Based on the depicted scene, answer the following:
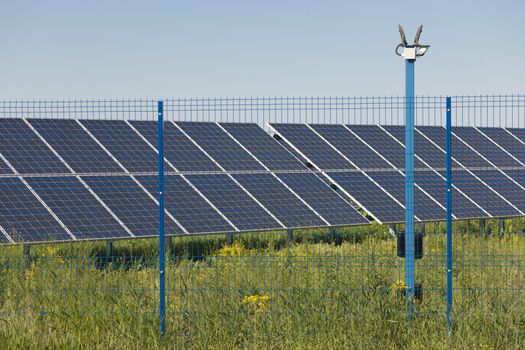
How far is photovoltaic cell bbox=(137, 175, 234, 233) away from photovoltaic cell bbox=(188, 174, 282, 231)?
0.78 feet

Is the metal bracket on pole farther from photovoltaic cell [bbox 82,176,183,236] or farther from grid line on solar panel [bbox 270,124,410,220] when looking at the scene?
grid line on solar panel [bbox 270,124,410,220]

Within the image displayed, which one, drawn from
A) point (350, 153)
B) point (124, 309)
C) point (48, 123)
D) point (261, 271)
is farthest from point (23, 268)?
point (350, 153)

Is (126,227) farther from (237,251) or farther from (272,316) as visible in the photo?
(272,316)

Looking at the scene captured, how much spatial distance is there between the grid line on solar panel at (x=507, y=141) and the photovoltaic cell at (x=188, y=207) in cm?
1053

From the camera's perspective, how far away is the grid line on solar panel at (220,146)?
17156mm

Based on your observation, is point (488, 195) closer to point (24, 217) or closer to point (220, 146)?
point (220, 146)

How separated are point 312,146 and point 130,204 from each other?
6368mm

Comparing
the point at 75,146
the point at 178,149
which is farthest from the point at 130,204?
the point at 178,149

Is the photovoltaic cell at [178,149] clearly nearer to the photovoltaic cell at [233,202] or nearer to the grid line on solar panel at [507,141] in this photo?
the photovoltaic cell at [233,202]

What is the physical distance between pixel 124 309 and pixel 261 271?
2.95m

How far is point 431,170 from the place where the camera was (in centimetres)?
1977

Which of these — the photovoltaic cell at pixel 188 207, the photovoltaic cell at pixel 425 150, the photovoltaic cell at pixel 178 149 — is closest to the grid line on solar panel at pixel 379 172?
the photovoltaic cell at pixel 425 150

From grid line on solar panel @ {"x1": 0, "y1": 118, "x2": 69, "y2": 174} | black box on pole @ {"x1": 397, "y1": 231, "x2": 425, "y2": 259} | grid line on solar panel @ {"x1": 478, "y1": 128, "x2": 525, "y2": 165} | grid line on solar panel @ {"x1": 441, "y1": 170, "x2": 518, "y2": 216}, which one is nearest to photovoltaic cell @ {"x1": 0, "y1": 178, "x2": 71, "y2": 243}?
grid line on solar panel @ {"x1": 0, "y1": 118, "x2": 69, "y2": 174}

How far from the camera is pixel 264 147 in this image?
18391mm
